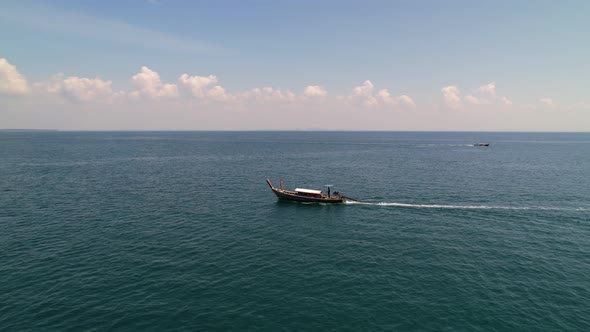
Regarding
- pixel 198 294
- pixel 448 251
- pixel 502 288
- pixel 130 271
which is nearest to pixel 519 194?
pixel 448 251

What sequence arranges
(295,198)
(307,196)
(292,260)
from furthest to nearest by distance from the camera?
1. (295,198)
2. (307,196)
3. (292,260)

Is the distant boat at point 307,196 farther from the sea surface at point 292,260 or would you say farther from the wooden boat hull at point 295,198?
the sea surface at point 292,260

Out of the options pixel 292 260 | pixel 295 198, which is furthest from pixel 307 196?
pixel 292 260

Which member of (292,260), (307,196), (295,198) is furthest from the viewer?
(295,198)

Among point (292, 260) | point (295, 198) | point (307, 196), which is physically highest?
point (307, 196)

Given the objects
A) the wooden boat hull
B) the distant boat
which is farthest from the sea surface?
the distant boat

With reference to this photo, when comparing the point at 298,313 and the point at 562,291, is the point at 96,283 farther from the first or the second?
the point at 562,291

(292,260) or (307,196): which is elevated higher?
(307,196)

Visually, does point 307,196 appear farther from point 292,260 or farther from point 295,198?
point 292,260
